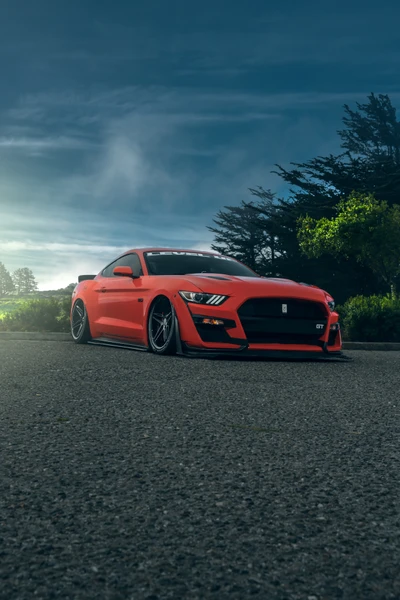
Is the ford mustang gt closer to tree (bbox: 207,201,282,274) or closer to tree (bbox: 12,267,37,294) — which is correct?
tree (bbox: 207,201,282,274)

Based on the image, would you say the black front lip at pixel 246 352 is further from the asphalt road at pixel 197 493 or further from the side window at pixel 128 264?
the asphalt road at pixel 197 493

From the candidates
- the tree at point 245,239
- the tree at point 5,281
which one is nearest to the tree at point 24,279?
the tree at point 5,281

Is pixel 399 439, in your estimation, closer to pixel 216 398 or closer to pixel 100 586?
pixel 216 398

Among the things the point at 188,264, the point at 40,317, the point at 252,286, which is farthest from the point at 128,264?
the point at 40,317

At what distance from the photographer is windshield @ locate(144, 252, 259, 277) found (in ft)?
31.1

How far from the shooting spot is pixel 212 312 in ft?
26.5

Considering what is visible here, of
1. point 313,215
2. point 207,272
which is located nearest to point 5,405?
point 207,272

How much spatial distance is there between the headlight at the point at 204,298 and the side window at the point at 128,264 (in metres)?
1.53

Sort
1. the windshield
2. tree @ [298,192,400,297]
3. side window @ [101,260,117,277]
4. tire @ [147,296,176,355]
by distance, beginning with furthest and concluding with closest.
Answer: tree @ [298,192,400,297]
side window @ [101,260,117,277]
the windshield
tire @ [147,296,176,355]

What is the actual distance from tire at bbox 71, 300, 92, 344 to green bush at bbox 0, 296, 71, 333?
414 cm

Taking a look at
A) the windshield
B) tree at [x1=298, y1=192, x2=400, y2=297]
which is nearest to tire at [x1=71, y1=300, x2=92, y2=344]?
the windshield

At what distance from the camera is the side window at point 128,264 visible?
9780mm

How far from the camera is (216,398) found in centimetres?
543

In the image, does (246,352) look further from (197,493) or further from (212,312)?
(197,493)
